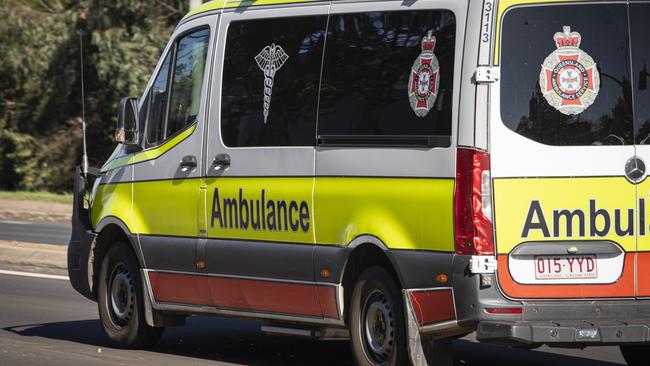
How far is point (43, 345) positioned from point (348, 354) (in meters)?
2.20

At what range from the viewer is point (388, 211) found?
7.85 metres

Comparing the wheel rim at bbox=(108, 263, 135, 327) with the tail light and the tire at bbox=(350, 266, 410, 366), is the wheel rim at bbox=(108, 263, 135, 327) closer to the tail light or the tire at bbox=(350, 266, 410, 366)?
the tire at bbox=(350, 266, 410, 366)

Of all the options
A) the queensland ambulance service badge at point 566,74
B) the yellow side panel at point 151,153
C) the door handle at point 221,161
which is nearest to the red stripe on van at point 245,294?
the door handle at point 221,161

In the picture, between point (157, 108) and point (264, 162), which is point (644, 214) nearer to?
point (264, 162)

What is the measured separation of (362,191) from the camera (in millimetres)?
8047

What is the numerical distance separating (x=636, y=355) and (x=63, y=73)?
24826mm

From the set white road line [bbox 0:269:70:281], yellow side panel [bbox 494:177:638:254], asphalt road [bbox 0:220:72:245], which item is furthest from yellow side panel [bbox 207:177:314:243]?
asphalt road [bbox 0:220:72:245]

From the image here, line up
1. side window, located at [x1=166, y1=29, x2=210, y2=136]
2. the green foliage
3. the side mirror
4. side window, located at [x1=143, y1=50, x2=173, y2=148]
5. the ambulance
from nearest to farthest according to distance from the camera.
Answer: the ambulance
side window, located at [x1=166, y1=29, x2=210, y2=136]
side window, located at [x1=143, y1=50, x2=173, y2=148]
the side mirror
the green foliage

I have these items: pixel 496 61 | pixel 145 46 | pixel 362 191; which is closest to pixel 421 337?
pixel 362 191

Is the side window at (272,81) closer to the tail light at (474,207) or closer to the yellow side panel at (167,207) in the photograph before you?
the yellow side panel at (167,207)

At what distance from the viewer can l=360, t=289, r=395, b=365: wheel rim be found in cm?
805

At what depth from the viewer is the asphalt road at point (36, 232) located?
20319mm

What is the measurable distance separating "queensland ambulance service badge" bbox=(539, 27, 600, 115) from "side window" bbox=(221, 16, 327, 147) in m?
1.66

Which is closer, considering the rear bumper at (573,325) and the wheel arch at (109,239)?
the rear bumper at (573,325)
